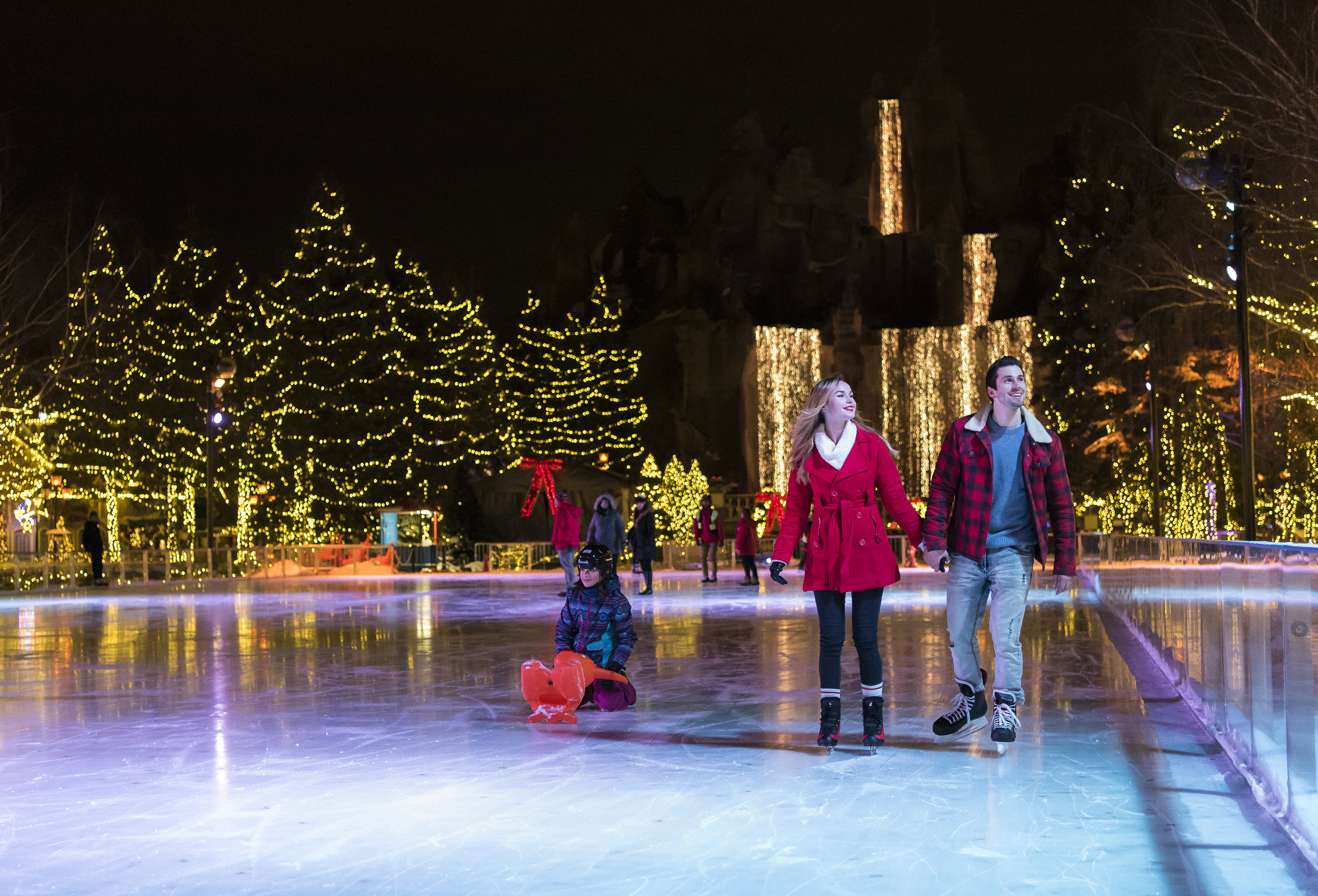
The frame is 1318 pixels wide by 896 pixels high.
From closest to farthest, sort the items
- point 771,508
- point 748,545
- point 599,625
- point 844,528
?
point 844,528 < point 599,625 < point 748,545 < point 771,508

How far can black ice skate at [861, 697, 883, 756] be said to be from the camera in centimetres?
683

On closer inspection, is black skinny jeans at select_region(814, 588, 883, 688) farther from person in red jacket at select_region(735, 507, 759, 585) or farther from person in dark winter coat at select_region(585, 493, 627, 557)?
person in red jacket at select_region(735, 507, 759, 585)

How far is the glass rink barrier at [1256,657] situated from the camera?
468 centimetres

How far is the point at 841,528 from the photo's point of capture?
672 centimetres

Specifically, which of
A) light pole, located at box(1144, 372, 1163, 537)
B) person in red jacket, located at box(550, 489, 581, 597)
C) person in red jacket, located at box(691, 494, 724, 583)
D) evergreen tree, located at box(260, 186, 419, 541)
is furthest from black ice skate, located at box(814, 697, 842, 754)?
evergreen tree, located at box(260, 186, 419, 541)

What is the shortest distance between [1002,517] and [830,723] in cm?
130

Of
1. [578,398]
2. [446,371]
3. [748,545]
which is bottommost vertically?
[748,545]

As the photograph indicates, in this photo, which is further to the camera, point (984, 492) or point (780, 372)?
point (780, 372)

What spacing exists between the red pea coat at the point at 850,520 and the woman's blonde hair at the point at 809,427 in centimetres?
3

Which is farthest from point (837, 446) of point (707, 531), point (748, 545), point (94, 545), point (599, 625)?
point (94, 545)

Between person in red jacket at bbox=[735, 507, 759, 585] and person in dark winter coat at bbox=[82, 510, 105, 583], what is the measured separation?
1409 centimetres

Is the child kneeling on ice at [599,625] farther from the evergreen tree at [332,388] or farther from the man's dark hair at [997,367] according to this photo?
the evergreen tree at [332,388]

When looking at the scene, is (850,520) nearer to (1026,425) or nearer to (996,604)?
(996,604)

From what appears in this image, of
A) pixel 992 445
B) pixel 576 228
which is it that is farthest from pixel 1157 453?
pixel 576 228
